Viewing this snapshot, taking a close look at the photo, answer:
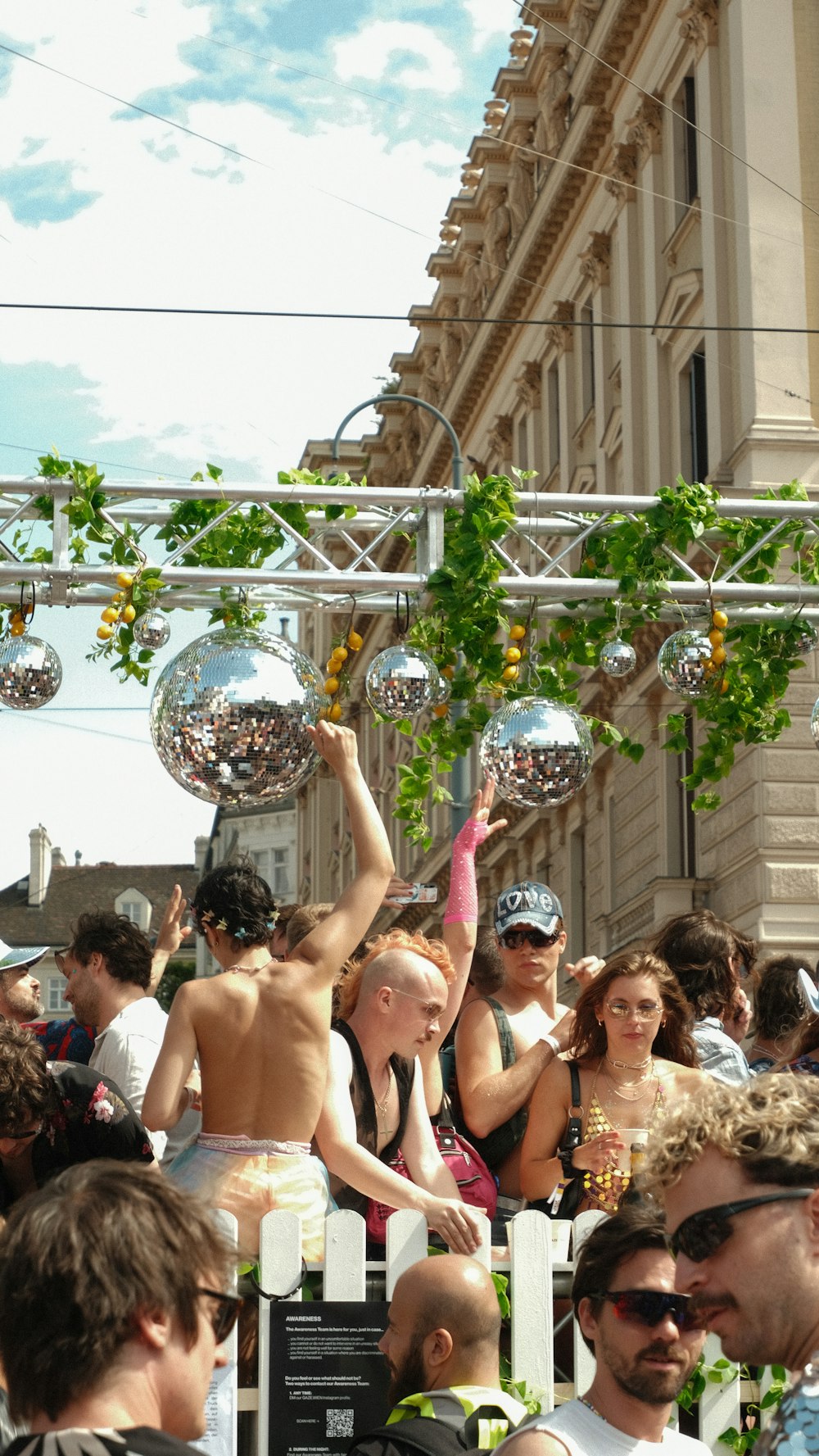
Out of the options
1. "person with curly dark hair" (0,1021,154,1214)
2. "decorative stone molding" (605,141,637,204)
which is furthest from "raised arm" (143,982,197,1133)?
"decorative stone molding" (605,141,637,204)

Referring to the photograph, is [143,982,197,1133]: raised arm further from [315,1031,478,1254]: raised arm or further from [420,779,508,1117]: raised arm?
[420,779,508,1117]: raised arm

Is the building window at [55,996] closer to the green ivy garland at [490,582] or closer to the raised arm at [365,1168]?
the green ivy garland at [490,582]

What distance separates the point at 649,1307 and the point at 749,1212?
3.75 ft

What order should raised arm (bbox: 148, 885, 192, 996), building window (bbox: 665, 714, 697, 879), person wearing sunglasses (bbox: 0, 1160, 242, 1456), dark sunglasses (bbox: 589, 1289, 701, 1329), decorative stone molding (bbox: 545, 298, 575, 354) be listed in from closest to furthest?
person wearing sunglasses (bbox: 0, 1160, 242, 1456)
dark sunglasses (bbox: 589, 1289, 701, 1329)
raised arm (bbox: 148, 885, 192, 996)
building window (bbox: 665, 714, 697, 879)
decorative stone molding (bbox: 545, 298, 575, 354)

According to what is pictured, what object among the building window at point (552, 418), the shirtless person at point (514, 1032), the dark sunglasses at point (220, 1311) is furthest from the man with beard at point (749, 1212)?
the building window at point (552, 418)

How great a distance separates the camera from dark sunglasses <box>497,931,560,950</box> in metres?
6.70

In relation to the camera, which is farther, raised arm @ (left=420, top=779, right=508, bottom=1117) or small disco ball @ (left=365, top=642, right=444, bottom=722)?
small disco ball @ (left=365, top=642, right=444, bottom=722)

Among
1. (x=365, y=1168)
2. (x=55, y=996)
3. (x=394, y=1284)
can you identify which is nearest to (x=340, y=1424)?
(x=394, y=1284)

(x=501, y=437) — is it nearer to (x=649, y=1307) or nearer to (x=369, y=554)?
(x=369, y=554)

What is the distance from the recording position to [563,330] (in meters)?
33.4

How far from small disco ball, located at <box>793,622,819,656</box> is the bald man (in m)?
5.24

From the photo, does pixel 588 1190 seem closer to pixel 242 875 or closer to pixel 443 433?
pixel 242 875

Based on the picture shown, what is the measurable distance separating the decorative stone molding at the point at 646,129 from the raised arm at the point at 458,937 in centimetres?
2197

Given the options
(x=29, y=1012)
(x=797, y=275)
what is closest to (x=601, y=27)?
(x=797, y=275)
